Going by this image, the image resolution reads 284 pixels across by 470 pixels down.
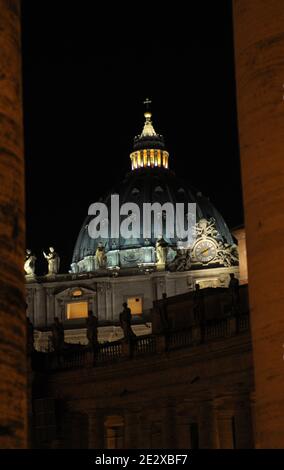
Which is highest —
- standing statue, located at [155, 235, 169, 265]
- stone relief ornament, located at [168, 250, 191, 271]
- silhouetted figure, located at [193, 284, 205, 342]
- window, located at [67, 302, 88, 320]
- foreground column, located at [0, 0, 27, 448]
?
standing statue, located at [155, 235, 169, 265]

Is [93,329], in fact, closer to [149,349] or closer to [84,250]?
[149,349]

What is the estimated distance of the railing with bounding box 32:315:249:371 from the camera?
51450 mm

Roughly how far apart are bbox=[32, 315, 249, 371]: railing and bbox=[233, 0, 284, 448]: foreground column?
100ft

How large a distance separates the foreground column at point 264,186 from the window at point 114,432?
41292 mm

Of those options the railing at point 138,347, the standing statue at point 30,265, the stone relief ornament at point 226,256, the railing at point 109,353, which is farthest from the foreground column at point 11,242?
the standing statue at point 30,265

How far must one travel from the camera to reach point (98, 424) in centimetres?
5744

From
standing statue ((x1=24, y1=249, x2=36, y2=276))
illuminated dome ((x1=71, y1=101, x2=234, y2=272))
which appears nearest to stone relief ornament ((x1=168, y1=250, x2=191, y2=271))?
standing statue ((x1=24, y1=249, x2=36, y2=276))

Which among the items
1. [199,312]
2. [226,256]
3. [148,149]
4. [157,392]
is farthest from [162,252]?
[199,312]

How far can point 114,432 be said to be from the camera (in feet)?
200

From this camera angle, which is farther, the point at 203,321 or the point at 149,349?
the point at 149,349

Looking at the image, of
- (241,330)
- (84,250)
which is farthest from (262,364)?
(84,250)

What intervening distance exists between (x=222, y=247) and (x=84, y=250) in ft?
166

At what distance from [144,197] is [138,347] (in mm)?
121707

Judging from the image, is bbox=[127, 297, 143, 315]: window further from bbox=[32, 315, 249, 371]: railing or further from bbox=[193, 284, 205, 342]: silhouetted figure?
bbox=[193, 284, 205, 342]: silhouetted figure
